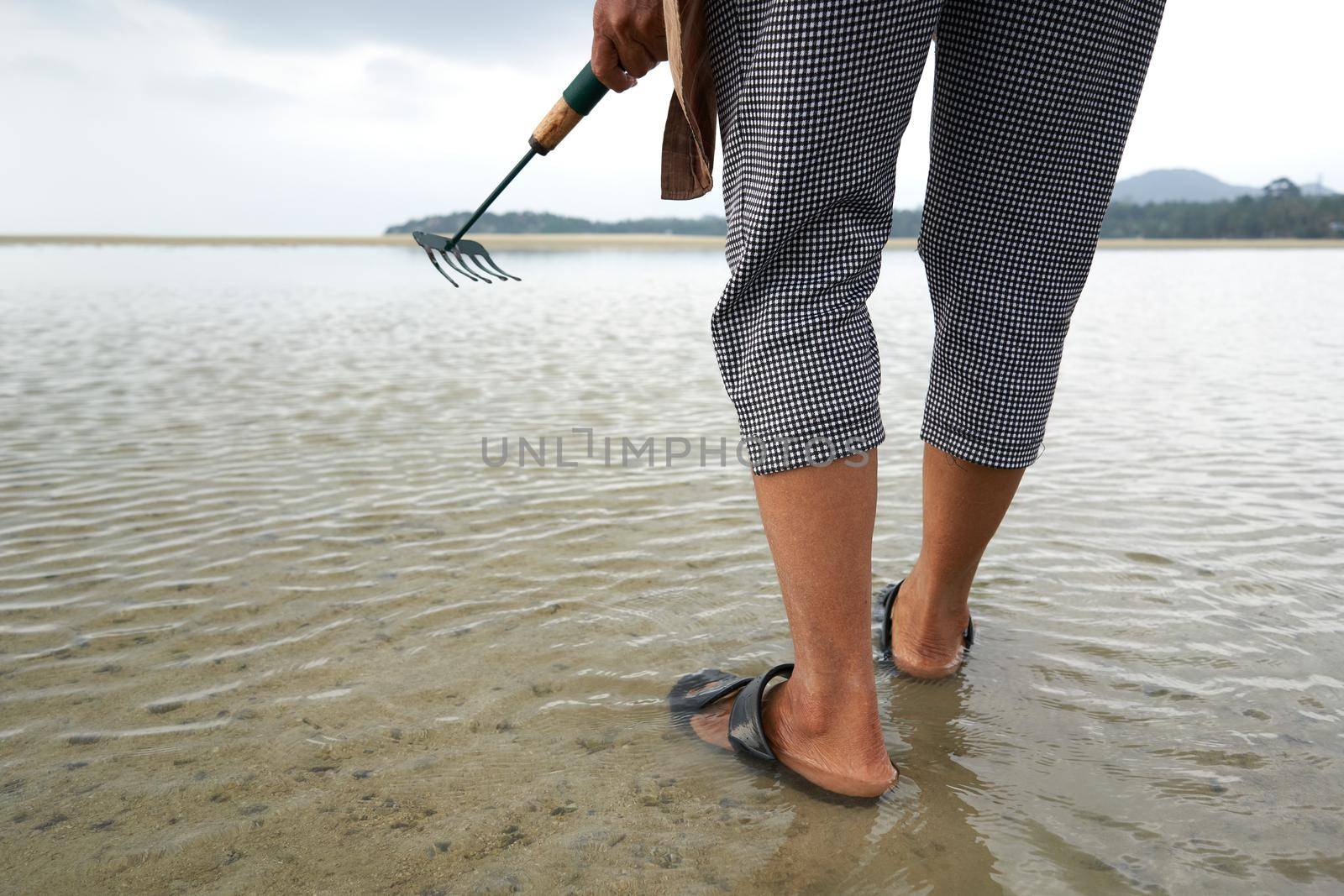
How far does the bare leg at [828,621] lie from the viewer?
1.01 m

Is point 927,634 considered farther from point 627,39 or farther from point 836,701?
point 627,39

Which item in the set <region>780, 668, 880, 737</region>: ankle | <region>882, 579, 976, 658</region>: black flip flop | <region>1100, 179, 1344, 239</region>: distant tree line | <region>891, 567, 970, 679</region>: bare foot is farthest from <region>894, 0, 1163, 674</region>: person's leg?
<region>1100, 179, 1344, 239</region>: distant tree line

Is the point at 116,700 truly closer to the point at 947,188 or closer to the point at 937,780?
the point at 937,780

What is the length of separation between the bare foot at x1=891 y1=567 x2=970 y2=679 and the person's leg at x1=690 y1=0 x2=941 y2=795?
392 millimetres

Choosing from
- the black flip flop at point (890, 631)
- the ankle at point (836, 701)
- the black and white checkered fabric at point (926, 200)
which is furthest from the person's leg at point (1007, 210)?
the ankle at point (836, 701)

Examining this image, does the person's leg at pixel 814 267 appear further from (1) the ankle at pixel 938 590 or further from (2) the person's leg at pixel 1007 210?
(1) the ankle at pixel 938 590

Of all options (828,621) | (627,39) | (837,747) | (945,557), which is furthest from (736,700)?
(627,39)

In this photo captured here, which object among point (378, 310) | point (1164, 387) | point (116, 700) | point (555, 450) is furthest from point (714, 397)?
point (378, 310)

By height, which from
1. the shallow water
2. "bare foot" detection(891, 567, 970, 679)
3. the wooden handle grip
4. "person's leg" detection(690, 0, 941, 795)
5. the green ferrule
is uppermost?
the green ferrule

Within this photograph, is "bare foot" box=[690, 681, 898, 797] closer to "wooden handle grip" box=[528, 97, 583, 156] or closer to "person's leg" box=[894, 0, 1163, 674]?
"person's leg" box=[894, 0, 1163, 674]

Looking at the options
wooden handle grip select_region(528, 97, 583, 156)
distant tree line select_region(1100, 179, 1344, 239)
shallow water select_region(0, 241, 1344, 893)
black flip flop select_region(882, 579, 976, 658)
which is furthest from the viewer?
distant tree line select_region(1100, 179, 1344, 239)

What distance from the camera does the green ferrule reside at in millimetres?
1288

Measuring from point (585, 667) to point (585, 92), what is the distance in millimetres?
972

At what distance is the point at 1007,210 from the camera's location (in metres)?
1.16
